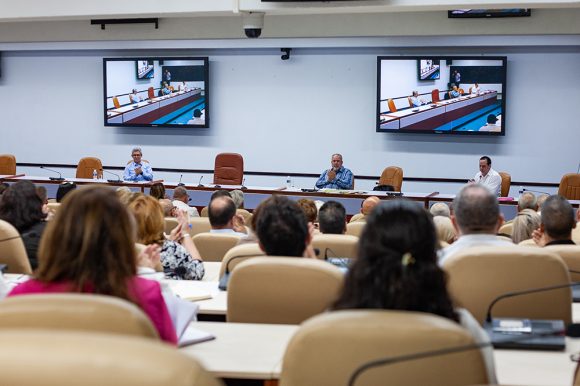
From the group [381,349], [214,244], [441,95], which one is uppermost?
[441,95]

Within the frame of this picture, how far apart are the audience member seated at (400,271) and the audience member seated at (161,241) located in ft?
7.67

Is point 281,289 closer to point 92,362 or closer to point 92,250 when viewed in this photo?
point 92,250

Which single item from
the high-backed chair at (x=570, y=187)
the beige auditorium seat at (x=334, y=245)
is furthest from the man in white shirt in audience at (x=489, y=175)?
the beige auditorium seat at (x=334, y=245)

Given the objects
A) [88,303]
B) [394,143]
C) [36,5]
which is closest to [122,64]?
[36,5]

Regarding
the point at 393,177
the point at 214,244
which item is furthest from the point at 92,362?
the point at 393,177

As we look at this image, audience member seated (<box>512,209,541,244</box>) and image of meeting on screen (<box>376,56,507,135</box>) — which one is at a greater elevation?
image of meeting on screen (<box>376,56,507,135</box>)

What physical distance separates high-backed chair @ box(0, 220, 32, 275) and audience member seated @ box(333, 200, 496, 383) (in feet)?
8.87

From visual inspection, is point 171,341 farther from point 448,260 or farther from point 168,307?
point 448,260

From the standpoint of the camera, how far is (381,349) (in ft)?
6.71

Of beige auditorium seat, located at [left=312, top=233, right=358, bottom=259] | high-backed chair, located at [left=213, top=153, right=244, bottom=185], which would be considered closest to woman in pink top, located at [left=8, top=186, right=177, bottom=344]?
beige auditorium seat, located at [left=312, top=233, right=358, bottom=259]

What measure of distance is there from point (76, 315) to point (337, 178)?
32.8 feet

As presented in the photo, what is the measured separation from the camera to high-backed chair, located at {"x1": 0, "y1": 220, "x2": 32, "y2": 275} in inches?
176

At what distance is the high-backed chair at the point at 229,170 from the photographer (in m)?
12.2

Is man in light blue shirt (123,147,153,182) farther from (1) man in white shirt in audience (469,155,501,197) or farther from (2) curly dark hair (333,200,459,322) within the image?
(2) curly dark hair (333,200,459,322)
